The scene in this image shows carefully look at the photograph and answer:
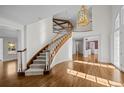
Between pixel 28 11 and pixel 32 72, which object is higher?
pixel 28 11

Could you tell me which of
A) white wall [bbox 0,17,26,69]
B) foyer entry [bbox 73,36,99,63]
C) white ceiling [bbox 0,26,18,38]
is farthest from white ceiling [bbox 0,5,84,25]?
foyer entry [bbox 73,36,99,63]

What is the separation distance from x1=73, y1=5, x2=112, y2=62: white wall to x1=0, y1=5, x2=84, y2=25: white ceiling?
16.8 inches

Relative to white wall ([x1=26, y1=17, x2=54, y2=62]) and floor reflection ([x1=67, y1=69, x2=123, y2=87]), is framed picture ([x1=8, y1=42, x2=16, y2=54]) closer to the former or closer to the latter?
white wall ([x1=26, y1=17, x2=54, y2=62])

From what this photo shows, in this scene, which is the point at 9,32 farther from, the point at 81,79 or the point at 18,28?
the point at 81,79

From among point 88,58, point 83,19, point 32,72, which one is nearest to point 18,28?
point 32,72

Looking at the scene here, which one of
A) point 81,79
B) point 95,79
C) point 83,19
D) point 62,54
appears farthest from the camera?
point 62,54

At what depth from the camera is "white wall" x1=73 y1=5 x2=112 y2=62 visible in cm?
296

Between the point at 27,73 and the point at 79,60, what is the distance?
1.31 meters

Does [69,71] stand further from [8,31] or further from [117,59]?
[8,31]

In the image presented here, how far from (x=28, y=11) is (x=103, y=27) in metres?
1.57

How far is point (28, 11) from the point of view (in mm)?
3049

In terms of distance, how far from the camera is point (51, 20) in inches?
146

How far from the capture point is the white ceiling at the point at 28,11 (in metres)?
2.76

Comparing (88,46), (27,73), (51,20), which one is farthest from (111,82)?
(51,20)
